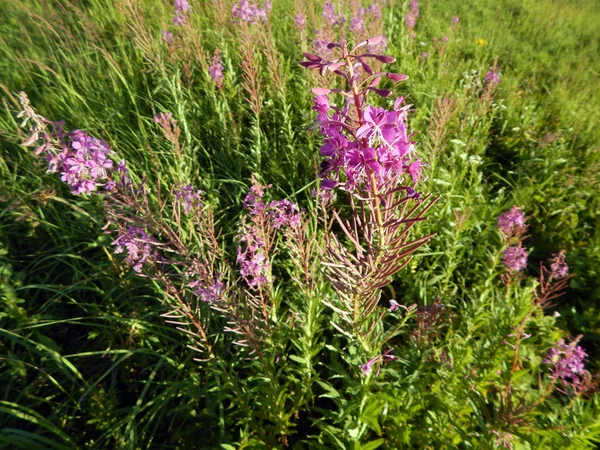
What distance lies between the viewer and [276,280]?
255 cm

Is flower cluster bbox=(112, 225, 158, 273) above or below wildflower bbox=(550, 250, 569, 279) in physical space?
above

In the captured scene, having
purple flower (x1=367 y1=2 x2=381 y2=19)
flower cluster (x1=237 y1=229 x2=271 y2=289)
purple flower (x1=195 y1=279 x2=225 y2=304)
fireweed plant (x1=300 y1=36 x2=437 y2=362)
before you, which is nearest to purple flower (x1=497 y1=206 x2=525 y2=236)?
fireweed plant (x1=300 y1=36 x2=437 y2=362)

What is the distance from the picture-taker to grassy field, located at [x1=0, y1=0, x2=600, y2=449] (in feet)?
6.10

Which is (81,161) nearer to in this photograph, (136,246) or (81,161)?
(81,161)

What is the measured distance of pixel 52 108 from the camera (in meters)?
3.32

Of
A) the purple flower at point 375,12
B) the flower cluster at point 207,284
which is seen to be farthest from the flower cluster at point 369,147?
the purple flower at point 375,12

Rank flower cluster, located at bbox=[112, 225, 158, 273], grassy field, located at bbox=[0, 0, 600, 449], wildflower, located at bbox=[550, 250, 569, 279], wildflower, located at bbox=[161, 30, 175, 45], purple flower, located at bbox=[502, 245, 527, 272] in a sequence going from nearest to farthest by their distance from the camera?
flower cluster, located at bbox=[112, 225, 158, 273] < grassy field, located at bbox=[0, 0, 600, 449] < wildflower, located at bbox=[550, 250, 569, 279] < purple flower, located at bbox=[502, 245, 527, 272] < wildflower, located at bbox=[161, 30, 175, 45]

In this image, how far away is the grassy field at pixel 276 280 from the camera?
73.2 inches

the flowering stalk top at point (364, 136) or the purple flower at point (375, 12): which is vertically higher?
the flowering stalk top at point (364, 136)

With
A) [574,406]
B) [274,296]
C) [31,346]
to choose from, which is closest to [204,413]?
[274,296]

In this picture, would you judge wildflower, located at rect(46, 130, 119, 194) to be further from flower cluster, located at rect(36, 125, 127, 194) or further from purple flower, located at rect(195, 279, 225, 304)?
purple flower, located at rect(195, 279, 225, 304)

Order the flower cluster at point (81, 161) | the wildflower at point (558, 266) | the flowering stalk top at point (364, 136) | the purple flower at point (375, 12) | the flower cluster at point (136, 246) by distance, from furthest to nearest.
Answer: the purple flower at point (375, 12) → the wildflower at point (558, 266) → the flower cluster at point (136, 246) → the flower cluster at point (81, 161) → the flowering stalk top at point (364, 136)

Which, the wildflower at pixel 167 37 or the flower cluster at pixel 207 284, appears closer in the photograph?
the flower cluster at pixel 207 284

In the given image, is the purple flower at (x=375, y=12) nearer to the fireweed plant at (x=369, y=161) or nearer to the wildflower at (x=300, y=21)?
the wildflower at (x=300, y=21)
